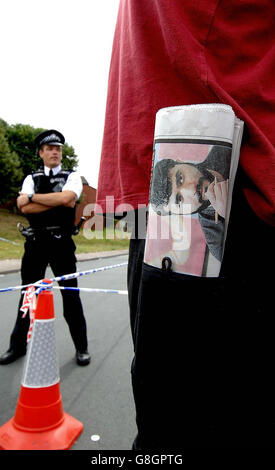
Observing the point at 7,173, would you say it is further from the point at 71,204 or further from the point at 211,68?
the point at 211,68


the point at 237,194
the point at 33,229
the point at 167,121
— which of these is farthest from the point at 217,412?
the point at 33,229

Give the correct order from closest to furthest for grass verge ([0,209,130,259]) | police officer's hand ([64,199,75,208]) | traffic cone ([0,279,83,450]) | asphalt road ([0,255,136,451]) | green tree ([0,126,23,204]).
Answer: traffic cone ([0,279,83,450]) < asphalt road ([0,255,136,451]) < police officer's hand ([64,199,75,208]) < grass verge ([0,209,130,259]) < green tree ([0,126,23,204])

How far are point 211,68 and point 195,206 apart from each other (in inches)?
13.4

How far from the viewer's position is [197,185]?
28.6 inches

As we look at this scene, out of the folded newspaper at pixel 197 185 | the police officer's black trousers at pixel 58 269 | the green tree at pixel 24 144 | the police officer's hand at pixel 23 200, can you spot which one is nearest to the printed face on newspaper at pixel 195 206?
the folded newspaper at pixel 197 185

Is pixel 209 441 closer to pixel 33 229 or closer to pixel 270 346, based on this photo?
pixel 270 346

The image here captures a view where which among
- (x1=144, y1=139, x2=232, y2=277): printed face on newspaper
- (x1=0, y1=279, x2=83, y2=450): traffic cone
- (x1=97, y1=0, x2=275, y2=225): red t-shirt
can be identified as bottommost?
(x1=0, y1=279, x2=83, y2=450): traffic cone

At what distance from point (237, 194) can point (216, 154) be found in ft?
0.40

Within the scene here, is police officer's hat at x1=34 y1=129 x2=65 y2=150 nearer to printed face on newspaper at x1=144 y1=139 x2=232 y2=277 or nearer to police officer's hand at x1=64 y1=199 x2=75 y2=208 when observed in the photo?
police officer's hand at x1=64 y1=199 x2=75 y2=208

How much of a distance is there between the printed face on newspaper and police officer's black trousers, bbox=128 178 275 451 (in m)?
0.04

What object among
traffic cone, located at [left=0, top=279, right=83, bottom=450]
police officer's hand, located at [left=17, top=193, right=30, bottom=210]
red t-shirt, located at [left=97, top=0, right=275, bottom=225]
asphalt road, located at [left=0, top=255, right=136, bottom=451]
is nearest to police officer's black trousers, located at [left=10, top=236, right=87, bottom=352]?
asphalt road, located at [left=0, top=255, right=136, bottom=451]

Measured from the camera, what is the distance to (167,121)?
0.75 meters

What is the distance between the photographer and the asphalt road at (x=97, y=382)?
221 centimetres

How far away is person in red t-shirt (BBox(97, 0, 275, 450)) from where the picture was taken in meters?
0.71
